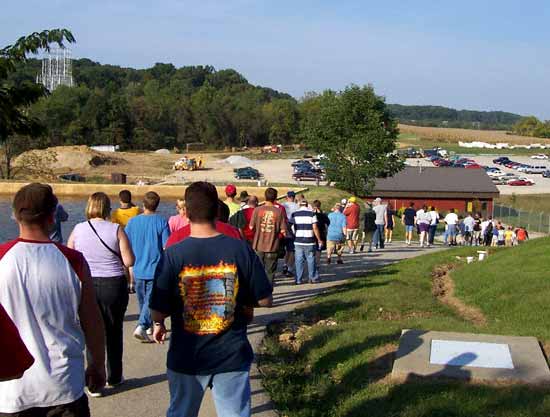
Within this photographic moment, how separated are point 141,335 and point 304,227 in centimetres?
553

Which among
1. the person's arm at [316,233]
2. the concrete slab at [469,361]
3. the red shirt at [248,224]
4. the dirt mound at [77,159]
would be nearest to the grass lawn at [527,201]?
the dirt mound at [77,159]

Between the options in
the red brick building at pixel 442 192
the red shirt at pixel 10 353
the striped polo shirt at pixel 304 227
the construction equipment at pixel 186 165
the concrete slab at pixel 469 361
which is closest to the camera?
the red shirt at pixel 10 353

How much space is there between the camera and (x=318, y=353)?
878 cm

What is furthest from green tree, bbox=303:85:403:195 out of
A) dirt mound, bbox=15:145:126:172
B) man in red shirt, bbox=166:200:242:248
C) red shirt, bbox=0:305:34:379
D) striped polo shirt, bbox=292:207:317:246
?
red shirt, bbox=0:305:34:379

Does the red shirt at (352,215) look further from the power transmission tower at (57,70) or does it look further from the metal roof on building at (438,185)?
the power transmission tower at (57,70)

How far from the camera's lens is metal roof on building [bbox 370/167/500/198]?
58.2 meters

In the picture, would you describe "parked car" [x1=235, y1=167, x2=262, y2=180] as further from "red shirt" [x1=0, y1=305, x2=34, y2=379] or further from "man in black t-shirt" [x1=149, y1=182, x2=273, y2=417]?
"red shirt" [x1=0, y1=305, x2=34, y2=379]

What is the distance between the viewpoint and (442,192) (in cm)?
5881

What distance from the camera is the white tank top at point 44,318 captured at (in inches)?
153

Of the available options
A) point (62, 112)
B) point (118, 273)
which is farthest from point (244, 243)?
point (62, 112)

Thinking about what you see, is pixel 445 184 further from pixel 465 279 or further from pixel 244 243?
pixel 244 243

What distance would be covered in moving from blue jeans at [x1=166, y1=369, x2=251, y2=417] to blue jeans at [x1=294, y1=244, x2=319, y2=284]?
988 cm

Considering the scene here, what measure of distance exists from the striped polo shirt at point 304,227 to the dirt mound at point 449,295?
244cm

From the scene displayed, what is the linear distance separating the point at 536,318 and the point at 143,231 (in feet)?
17.3
